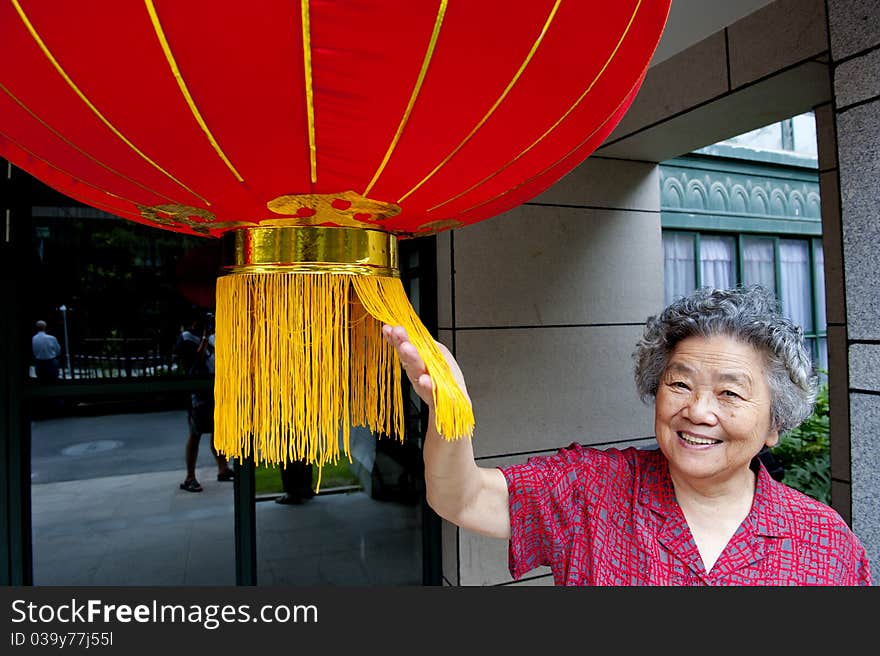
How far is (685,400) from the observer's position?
1.22 m

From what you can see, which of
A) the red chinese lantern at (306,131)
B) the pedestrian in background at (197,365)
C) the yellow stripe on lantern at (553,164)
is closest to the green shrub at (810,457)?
the pedestrian in background at (197,365)

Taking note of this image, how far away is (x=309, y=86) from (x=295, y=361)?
1.26ft

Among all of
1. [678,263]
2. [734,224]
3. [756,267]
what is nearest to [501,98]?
[678,263]

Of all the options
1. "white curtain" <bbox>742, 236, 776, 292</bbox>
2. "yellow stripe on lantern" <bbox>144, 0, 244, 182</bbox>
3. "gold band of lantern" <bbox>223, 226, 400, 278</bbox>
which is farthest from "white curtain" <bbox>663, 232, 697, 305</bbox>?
"yellow stripe on lantern" <bbox>144, 0, 244, 182</bbox>

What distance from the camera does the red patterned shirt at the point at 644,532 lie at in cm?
119

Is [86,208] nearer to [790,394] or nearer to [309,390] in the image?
[309,390]

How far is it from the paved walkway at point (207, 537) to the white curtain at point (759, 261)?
517cm

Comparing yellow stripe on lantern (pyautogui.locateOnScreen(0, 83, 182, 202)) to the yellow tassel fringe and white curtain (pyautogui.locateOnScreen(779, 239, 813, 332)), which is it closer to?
the yellow tassel fringe

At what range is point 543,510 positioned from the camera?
1.32 metres

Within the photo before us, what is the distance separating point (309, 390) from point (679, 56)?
2832 mm

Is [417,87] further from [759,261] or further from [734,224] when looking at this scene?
[759,261]

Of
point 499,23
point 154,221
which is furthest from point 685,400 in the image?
point 154,221

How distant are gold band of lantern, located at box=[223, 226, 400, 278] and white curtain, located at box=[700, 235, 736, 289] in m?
5.84

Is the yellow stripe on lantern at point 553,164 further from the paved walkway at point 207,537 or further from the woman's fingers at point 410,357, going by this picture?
the paved walkway at point 207,537
